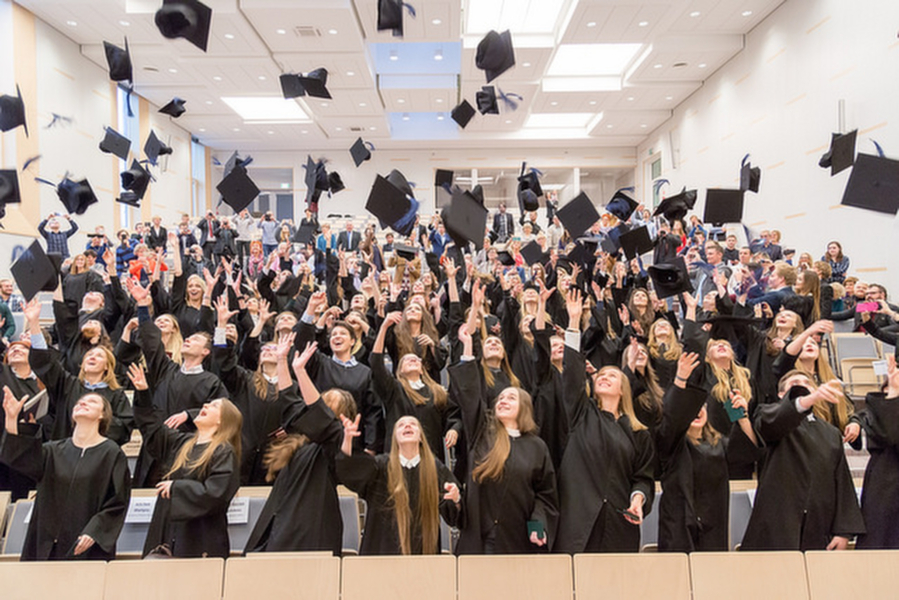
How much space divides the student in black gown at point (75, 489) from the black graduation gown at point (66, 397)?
0.62 metres

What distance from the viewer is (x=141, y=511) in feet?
12.5

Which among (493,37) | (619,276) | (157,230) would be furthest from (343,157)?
(619,276)

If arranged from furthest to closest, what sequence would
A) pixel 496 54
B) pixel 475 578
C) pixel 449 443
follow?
pixel 496 54 < pixel 449 443 < pixel 475 578

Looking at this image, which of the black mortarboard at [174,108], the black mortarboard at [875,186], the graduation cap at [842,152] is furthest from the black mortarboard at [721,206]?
the black mortarboard at [174,108]

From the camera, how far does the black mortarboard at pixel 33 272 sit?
4297mm

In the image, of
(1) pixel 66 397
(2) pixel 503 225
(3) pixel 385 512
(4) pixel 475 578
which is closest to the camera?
(4) pixel 475 578

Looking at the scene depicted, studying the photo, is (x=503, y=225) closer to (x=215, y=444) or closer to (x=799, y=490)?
(x=799, y=490)

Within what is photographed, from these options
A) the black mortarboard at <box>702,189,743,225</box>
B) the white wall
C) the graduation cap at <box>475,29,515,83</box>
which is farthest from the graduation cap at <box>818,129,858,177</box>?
the graduation cap at <box>475,29,515,83</box>

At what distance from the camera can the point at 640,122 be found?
20.6 m

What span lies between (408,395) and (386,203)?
6.86ft

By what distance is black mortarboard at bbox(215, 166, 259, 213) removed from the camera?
268 inches

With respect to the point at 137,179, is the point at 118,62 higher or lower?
higher

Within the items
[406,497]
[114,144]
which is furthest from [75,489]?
[114,144]

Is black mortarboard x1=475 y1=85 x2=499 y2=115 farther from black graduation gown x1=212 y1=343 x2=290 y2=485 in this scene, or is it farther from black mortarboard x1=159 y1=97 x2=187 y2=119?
black graduation gown x1=212 y1=343 x2=290 y2=485
